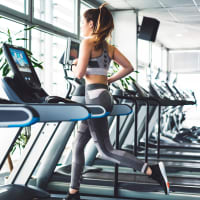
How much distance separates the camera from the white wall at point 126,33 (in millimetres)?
8148

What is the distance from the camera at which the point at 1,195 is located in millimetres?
2678

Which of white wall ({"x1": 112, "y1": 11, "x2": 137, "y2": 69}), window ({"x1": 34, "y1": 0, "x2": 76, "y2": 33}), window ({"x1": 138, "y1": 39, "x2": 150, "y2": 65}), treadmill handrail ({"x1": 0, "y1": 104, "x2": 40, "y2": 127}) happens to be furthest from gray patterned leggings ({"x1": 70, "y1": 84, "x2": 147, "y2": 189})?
window ({"x1": 138, "y1": 39, "x2": 150, "y2": 65})

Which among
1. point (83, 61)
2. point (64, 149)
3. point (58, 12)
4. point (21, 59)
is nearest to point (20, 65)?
point (21, 59)

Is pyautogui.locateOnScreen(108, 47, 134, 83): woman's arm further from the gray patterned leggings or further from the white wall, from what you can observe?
the white wall

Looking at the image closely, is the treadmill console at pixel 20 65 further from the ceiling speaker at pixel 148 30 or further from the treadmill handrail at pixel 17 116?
the ceiling speaker at pixel 148 30

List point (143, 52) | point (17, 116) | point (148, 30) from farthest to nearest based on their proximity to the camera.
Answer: point (143, 52) < point (148, 30) < point (17, 116)

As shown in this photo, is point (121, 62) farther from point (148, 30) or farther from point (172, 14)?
point (172, 14)

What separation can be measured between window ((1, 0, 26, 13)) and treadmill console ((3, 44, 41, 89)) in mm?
2382

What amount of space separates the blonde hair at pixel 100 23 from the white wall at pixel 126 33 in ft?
18.7

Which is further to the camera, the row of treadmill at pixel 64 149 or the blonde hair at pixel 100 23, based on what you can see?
the blonde hair at pixel 100 23

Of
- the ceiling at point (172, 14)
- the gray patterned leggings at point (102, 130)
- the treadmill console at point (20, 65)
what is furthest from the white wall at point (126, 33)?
the treadmill console at point (20, 65)

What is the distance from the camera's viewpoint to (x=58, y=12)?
6.12 meters

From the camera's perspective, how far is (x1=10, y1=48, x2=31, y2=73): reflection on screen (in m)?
2.25

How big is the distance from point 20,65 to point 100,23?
60 centimetres
